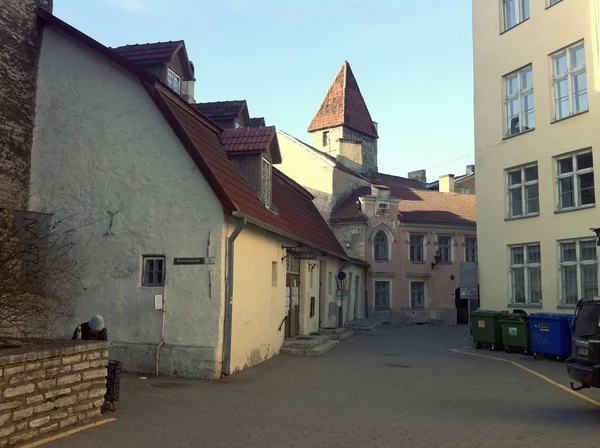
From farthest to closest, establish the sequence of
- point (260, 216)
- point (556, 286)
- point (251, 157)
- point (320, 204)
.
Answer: point (320, 204) < point (556, 286) < point (251, 157) < point (260, 216)

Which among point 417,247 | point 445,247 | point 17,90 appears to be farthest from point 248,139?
point 445,247

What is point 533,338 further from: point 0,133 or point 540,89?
point 0,133

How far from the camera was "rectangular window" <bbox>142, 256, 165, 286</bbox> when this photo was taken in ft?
42.6

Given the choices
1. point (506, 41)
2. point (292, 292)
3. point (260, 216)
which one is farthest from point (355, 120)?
point (260, 216)

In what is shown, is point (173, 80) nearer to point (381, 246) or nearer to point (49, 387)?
point (49, 387)

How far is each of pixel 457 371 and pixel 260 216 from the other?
6.20 metres

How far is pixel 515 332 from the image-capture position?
1775 cm

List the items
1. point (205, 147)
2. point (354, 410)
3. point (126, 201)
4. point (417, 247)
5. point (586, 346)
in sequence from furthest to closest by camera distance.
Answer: point (417, 247) → point (205, 147) → point (126, 201) → point (354, 410) → point (586, 346)

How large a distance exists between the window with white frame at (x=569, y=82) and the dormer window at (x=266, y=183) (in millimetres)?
9533

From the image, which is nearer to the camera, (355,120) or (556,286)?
(556,286)

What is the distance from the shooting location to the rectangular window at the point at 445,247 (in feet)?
116

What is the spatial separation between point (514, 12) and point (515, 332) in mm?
11449

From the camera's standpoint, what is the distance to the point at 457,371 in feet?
46.0

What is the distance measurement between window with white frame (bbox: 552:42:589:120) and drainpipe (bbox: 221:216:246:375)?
1165 cm
